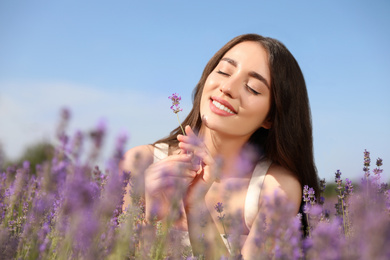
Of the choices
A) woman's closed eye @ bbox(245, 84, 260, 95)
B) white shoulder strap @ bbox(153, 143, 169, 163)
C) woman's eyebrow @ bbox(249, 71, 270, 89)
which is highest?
woman's eyebrow @ bbox(249, 71, 270, 89)

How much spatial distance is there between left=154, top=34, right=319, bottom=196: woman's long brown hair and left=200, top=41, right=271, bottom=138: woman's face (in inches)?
4.4

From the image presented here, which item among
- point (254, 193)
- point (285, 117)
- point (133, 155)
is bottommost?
point (254, 193)

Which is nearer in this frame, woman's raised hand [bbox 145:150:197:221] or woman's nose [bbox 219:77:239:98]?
woman's raised hand [bbox 145:150:197:221]

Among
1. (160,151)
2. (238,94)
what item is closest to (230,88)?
(238,94)

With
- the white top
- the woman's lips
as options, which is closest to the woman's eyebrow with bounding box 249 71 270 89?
the woman's lips

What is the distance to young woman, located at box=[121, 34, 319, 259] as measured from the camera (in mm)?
2529

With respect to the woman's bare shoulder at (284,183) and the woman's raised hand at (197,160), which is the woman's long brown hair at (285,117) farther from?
the woman's raised hand at (197,160)

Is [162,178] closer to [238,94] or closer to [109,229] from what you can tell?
[109,229]

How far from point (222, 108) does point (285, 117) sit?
65 centimetres

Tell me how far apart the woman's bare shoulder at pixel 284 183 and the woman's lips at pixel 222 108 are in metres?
0.65

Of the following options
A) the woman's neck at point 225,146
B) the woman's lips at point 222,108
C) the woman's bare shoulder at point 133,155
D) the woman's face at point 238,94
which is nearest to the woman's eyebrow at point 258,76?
the woman's face at point 238,94

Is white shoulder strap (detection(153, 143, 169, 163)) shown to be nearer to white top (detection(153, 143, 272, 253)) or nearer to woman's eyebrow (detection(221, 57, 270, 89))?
white top (detection(153, 143, 272, 253))

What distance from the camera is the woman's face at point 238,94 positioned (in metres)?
2.67

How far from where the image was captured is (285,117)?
308 centimetres
